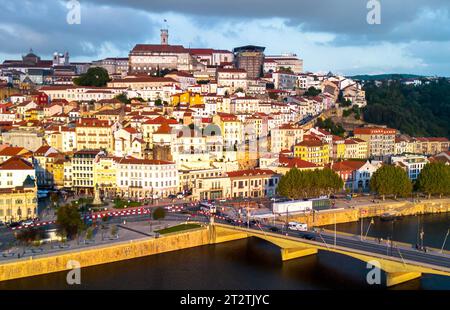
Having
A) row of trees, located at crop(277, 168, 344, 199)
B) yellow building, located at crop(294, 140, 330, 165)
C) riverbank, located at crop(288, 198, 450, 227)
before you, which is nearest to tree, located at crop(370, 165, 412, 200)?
riverbank, located at crop(288, 198, 450, 227)

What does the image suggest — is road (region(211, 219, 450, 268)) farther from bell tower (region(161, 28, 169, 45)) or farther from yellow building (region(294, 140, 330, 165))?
bell tower (region(161, 28, 169, 45))

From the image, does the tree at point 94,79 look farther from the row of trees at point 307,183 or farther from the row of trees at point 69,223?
the row of trees at point 69,223

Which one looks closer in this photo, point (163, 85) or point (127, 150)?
point (127, 150)

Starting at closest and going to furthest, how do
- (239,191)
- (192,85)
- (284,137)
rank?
(239,191)
(284,137)
(192,85)

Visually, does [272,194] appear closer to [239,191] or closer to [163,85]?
[239,191]

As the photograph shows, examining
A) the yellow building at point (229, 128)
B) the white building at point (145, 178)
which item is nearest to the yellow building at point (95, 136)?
the white building at point (145, 178)

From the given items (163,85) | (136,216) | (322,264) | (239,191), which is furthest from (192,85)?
(322,264)

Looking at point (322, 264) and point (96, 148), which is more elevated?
point (96, 148)
